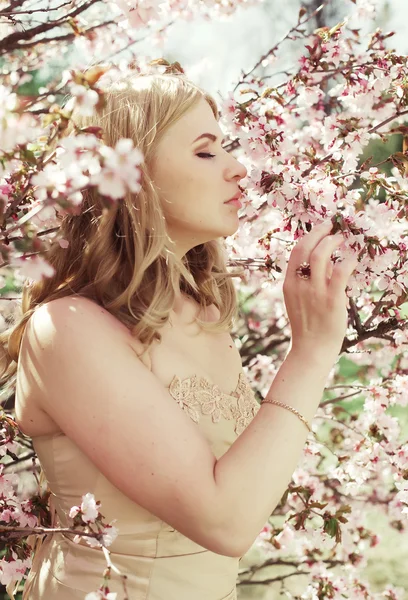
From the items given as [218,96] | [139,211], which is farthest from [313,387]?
[218,96]

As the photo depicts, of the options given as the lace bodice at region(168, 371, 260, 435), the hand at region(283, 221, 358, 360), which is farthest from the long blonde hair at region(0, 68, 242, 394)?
the hand at region(283, 221, 358, 360)

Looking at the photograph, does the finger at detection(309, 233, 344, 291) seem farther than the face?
No

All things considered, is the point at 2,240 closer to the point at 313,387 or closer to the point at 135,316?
the point at 135,316

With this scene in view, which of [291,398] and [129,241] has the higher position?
[129,241]

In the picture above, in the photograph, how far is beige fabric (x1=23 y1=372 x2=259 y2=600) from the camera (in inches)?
52.4

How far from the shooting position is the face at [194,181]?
144cm

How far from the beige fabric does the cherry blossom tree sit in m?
0.04

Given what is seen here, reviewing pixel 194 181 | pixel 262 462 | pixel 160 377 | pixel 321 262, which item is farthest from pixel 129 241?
pixel 262 462

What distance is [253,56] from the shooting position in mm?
5324

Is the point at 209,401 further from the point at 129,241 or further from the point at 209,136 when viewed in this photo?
the point at 209,136

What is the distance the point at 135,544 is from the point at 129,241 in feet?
1.94

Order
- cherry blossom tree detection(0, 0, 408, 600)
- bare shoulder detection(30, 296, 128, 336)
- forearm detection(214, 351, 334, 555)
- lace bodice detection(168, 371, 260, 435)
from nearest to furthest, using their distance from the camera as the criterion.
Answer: cherry blossom tree detection(0, 0, 408, 600) → forearm detection(214, 351, 334, 555) → bare shoulder detection(30, 296, 128, 336) → lace bodice detection(168, 371, 260, 435)

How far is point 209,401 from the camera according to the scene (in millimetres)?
1439

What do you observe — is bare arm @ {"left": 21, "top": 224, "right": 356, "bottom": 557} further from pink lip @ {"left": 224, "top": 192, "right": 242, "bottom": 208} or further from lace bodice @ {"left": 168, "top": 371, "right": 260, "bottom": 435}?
pink lip @ {"left": 224, "top": 192, "right": 242, "bottom": 208}
